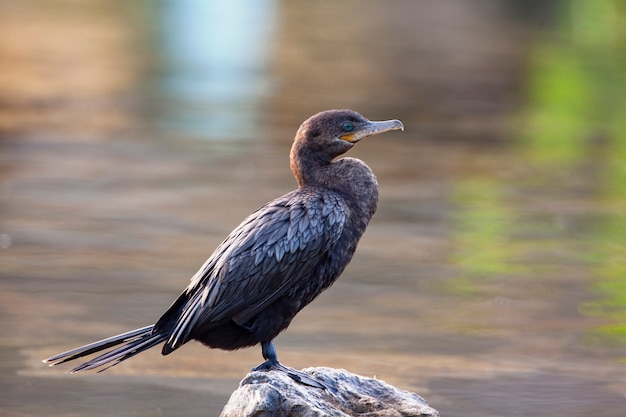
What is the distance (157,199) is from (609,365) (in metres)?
4.86

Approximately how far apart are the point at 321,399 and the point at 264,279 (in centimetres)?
54

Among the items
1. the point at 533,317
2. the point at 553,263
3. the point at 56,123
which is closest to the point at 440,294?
the point at 533,317

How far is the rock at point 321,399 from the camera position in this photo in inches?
189

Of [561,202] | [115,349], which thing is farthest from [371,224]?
[115,349]

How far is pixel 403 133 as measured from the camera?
13891mm

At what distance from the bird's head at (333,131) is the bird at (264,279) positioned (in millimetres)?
210

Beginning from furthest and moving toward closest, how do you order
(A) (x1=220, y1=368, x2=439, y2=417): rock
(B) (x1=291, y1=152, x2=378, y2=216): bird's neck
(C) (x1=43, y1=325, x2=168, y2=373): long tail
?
(B) (x1=291, y1=152, x2=378, y2=216): bird's neck → (C) (x1=43, y1=325, x2=168, y2=373): long tail → (A) (x1=220, y1=368, x2=439, y2=417): rock

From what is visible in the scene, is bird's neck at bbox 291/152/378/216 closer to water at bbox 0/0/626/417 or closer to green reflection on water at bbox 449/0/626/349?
water at bbox 0/0/626/417

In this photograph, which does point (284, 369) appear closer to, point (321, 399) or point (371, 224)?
point (321, 399)

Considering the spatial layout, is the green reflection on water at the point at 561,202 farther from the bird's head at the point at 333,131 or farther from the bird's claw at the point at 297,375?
the bird's claw at the point at 297,375

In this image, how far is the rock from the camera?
15.7ft

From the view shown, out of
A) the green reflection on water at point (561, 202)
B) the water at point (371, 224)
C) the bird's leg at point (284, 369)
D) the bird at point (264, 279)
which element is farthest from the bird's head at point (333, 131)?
the green reflection on water at point (561, 202)

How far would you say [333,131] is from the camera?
5.43 meters

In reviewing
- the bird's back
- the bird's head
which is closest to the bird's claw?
the bird's back
